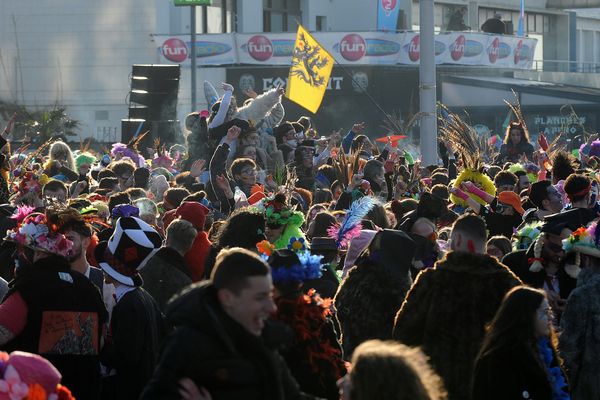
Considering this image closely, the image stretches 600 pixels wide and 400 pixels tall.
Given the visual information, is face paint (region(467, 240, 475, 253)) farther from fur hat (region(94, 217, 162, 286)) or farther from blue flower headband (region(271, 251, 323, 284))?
fur hat (region(94, 217, 162, 286))

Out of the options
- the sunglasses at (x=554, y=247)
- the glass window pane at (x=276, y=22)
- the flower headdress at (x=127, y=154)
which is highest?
the glass window pane at (x=276, y=22)

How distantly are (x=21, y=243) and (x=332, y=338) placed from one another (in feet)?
6.10

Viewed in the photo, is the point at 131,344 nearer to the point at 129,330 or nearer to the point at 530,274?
the point at 129,330

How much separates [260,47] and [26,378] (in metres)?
36.2

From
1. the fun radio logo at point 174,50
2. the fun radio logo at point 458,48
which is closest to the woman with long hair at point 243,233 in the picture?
the fun radio logo at point 174,50

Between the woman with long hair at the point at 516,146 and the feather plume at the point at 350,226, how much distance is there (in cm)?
805

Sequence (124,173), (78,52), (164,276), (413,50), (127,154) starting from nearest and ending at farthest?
1. (164,276)
2. (124,173)
3. (127,154)
4. (413,50)
5. (78,52)

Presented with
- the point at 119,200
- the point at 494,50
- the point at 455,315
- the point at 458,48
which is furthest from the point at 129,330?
the point at 494,50

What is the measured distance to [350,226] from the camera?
902 centimetres

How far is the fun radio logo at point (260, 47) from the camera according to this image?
1593 inches

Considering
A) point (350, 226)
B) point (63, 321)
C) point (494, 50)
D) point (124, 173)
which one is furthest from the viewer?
point (494, 50)

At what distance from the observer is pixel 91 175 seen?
18.0 metres

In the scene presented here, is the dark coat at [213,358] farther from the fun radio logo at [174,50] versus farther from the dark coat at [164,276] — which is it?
the fun radio logo at [174,50]

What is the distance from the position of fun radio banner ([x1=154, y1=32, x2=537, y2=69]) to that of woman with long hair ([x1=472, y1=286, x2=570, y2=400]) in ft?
110
